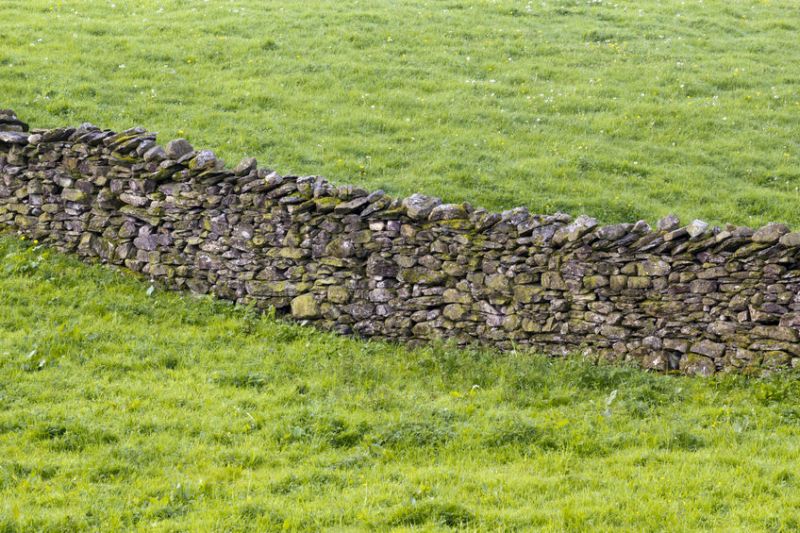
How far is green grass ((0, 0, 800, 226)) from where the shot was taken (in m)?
17.6

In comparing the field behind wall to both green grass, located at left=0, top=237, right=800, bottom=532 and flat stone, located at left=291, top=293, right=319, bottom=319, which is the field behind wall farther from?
flat stone, located at left=291, top=293, right=319, bottom=319

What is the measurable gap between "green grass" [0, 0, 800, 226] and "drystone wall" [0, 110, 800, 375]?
11.7 feet

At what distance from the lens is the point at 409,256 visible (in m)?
13.0

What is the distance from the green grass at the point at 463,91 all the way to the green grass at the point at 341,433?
5335 millimetres

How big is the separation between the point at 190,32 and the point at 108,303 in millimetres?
13857

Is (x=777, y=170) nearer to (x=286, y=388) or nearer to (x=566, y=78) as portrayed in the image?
(x=566, y=78)

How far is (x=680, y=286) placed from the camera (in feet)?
38.8

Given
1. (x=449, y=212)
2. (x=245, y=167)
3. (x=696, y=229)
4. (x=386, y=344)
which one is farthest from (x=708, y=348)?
(x=245, y=167)

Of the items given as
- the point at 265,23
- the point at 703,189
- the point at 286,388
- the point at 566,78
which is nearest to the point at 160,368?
the point at 286,388

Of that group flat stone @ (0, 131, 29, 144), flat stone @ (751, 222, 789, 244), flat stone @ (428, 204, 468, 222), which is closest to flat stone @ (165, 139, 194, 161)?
flat stone @ (0, 131, 29, 144)

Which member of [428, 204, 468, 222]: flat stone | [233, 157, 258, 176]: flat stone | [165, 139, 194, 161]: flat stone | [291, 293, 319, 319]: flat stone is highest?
[165, 139, 194, 161]: flat stone

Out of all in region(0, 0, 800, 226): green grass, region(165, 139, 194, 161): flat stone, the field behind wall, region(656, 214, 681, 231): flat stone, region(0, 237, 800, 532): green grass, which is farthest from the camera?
region(0, 0, 800, 226): green grass

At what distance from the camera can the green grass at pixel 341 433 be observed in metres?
8.03

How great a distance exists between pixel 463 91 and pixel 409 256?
9.94 metres
